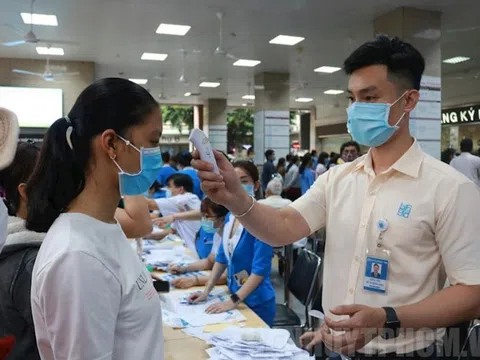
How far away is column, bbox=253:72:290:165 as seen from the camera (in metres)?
10.4

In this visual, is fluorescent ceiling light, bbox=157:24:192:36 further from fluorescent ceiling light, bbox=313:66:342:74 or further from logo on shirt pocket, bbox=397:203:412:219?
logo on shirt pocket, bbox=397:203:412:219

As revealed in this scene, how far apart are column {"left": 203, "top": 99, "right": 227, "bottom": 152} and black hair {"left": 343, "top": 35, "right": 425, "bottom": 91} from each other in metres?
14.6

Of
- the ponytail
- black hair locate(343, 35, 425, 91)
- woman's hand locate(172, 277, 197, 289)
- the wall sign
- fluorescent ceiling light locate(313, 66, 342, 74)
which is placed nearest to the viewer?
the ponytail

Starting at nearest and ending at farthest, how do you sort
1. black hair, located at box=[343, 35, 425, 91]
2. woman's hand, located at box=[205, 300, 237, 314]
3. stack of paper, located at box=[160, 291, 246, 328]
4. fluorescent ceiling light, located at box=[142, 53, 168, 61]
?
black hair, located at box=[343, 35, 425, 91] → stack of paper, located at box=[160, 291, 246, 328] → woman's hand, located at box=[205, 300, 237, 314] → fluorescent ceiling light, located at box=[142, 53, 168, 61]

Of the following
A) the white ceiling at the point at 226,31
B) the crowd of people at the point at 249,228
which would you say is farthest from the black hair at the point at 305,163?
the crowd of people at the point at 249,228

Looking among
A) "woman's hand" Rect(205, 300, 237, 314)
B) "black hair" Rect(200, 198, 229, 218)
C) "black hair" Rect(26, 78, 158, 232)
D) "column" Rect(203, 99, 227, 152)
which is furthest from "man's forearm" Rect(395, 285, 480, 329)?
"column" Rect(203, 99, 227, 152)

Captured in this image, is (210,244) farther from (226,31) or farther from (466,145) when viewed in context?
(226,31)

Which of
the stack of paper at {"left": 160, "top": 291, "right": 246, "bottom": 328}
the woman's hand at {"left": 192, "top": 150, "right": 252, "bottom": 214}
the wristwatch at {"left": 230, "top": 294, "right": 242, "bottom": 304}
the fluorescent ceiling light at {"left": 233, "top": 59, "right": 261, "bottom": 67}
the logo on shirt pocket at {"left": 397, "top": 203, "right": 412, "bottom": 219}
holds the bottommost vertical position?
the stack of paper at {"left": 160, "top": 291, "right": 246, "bottom": 328}

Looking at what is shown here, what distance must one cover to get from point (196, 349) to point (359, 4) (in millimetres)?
5609

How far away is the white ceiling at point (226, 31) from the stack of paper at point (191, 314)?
15.4 feet

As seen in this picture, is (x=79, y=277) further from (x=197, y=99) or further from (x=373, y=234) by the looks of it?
(x=197, y=99)

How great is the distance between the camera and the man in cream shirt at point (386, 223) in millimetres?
1150

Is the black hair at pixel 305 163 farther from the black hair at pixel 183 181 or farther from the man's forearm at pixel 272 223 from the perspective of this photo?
the man's forearm at pixel 272 223

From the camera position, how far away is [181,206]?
420cm
